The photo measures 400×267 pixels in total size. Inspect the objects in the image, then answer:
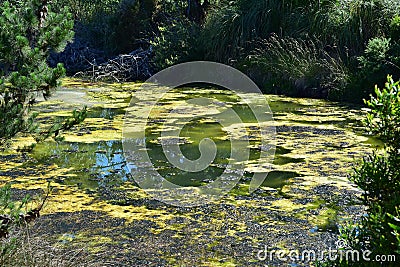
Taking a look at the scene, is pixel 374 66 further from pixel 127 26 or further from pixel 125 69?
pixel 127 26

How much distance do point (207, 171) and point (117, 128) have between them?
201cm

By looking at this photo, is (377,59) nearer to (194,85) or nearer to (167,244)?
(194,85)

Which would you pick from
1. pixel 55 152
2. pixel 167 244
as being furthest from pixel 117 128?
pixel 167 244

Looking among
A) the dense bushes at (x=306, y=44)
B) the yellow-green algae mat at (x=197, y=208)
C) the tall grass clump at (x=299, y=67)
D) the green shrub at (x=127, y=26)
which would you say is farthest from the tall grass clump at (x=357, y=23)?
the green shrub at (x=127, y=26)

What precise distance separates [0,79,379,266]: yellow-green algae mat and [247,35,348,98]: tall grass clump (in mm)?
1810

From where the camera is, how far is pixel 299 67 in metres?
9.48

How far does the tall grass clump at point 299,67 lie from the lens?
903cm

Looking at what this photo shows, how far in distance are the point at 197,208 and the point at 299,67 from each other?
18.9 ft

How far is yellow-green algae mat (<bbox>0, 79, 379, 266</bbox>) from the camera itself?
11.7 feet

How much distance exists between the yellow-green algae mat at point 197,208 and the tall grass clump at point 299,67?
5.94 ft

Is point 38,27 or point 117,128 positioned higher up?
point 38,27

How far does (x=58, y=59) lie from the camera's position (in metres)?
13.3

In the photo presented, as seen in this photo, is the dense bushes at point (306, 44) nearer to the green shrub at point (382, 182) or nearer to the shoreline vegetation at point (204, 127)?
the shoreline vegetation at point (204, 127)

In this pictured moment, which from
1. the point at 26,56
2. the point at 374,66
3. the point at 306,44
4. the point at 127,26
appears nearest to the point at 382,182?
the point at 26,56
